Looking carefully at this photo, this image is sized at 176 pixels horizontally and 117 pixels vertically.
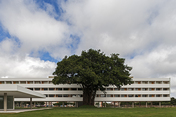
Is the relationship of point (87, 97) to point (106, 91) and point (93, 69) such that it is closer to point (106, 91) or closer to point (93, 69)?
point (93, 69)

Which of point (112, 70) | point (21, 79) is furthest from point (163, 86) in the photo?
point (21, 79)

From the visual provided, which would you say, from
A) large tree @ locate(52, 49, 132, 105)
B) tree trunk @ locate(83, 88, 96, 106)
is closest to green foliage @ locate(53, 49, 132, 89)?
large tree @ locate(52, 49, 132, 105)

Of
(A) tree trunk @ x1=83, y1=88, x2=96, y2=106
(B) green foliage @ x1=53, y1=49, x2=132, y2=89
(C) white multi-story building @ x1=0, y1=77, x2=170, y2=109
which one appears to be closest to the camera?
(B) green foliage @ x1=53, y1=49, x2=132, y2=89

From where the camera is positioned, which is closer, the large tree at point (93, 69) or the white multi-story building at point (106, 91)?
the large tree at point (93, 69)

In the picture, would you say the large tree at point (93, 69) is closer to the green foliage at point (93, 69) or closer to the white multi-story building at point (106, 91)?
the green foliage at point (93, 69)

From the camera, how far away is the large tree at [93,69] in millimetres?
45438

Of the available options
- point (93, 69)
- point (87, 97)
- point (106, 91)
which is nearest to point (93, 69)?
point (93, 69)

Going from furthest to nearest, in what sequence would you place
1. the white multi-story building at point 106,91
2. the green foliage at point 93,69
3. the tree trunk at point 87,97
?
the white multi-story building at point 106,91 → the tree trunk at point 87,97 → the green foliage at point 93,69

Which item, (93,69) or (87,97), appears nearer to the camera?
(93,69)

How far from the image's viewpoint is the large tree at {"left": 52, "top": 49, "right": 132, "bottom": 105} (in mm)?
45438

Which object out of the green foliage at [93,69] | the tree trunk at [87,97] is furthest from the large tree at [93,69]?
the tree trunk at [87,97]

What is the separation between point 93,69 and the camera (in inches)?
1844

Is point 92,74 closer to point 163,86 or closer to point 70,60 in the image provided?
point 70,60

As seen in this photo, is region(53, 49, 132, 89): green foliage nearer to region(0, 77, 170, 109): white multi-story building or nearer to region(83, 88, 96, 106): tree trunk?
region(83, 88, 96, 106): tree trunk
